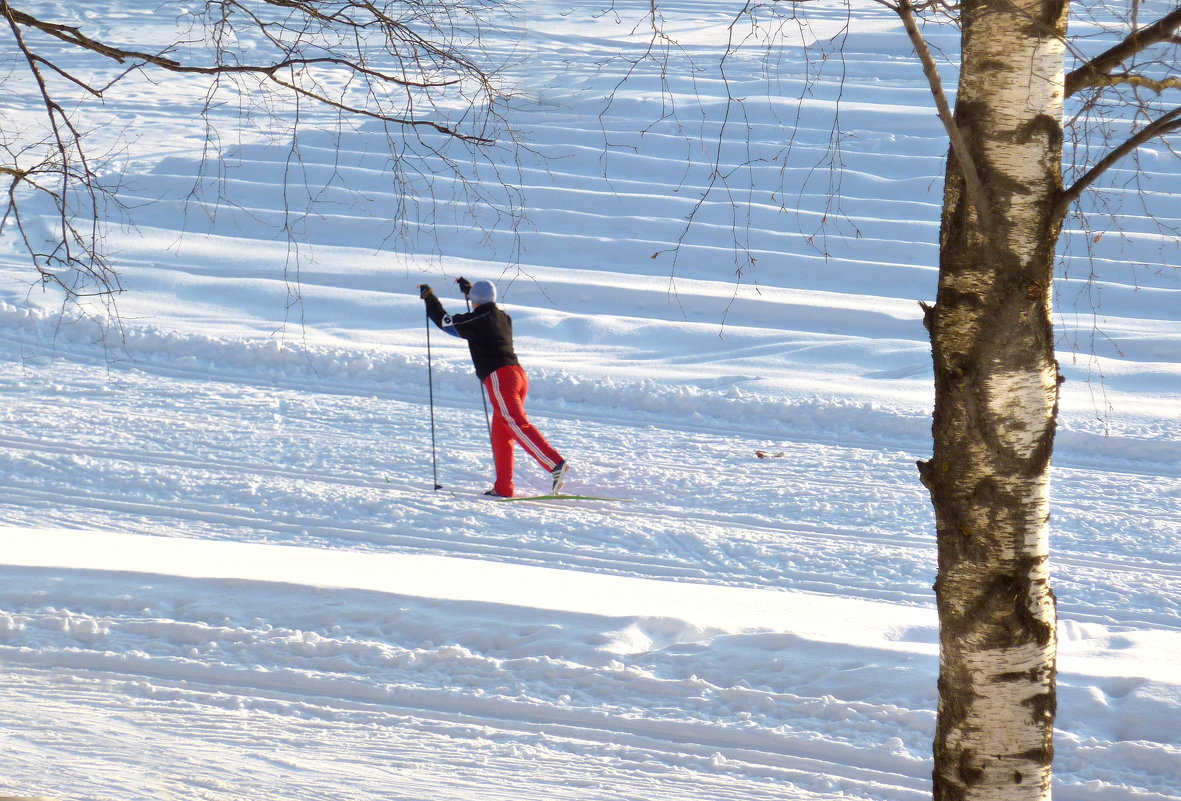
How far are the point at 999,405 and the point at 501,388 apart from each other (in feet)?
17.7

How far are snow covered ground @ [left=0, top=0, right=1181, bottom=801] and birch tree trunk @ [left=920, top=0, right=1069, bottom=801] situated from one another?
398mm

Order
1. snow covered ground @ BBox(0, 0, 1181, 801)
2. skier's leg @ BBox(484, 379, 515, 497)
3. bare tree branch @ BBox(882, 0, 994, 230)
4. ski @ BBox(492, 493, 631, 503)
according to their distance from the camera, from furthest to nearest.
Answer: skier's leg @ BBox(484, 379, 515, 497), ski @ BBox(492, 493, 631, 503), snow covered ground @ BBox(0, 0, 1181, 801), bare tree branch @ BBox(882, 0, 994, 230)

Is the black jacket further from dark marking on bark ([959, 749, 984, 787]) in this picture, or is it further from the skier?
dark marking on bark ([959, 749, 984, 787])

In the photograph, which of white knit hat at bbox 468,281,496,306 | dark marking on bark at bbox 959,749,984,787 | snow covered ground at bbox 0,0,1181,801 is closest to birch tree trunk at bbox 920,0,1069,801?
dark marking on bark at bbox 959,749,984,787

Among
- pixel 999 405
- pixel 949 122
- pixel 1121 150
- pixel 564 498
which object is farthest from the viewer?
pixel 564 498

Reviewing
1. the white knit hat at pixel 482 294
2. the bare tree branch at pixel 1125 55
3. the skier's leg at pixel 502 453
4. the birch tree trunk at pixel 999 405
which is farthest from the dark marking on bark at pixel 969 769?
the white knit hat at pixel 482 294

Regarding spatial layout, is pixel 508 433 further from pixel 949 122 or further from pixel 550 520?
pixel 949 122

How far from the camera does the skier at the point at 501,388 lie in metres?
7.61

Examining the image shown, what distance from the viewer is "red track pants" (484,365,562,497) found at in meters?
7.61

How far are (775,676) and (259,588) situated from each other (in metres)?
2.45

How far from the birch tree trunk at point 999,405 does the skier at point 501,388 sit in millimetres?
5077

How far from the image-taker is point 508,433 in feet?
25.0

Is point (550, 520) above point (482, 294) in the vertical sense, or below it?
below

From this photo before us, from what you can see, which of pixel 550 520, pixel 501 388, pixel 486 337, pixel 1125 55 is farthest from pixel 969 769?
pixel 486 337
